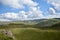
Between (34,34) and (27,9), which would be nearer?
(34,34)

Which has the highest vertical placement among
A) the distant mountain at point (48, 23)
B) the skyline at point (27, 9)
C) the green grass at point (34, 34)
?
the skyline at point (27, 9)

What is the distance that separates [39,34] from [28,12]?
95cm

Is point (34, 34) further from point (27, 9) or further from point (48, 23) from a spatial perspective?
point (27, 9)

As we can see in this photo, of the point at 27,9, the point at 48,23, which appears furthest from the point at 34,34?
the point at 27,9

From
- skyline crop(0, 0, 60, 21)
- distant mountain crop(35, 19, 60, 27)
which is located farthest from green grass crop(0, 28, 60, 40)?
skyline crop(0, 0, 60, 21)

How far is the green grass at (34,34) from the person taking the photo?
4.89m

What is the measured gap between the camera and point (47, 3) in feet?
16.8

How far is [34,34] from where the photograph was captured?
16.3 ft

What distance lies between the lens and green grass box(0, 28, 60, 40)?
4.89 meters

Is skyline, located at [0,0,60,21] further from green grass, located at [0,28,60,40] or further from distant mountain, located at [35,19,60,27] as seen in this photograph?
green grass, located at [0,28,60,40]

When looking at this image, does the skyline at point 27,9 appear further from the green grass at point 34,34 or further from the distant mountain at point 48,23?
the green grass at point 34,34

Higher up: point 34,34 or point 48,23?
point 48,23

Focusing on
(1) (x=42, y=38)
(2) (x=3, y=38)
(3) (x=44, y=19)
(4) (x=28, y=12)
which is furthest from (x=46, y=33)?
(2) (x=3, y=38)

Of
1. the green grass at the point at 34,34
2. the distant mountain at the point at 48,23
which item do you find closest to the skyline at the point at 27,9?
the distant mountain at the point at 48,23
